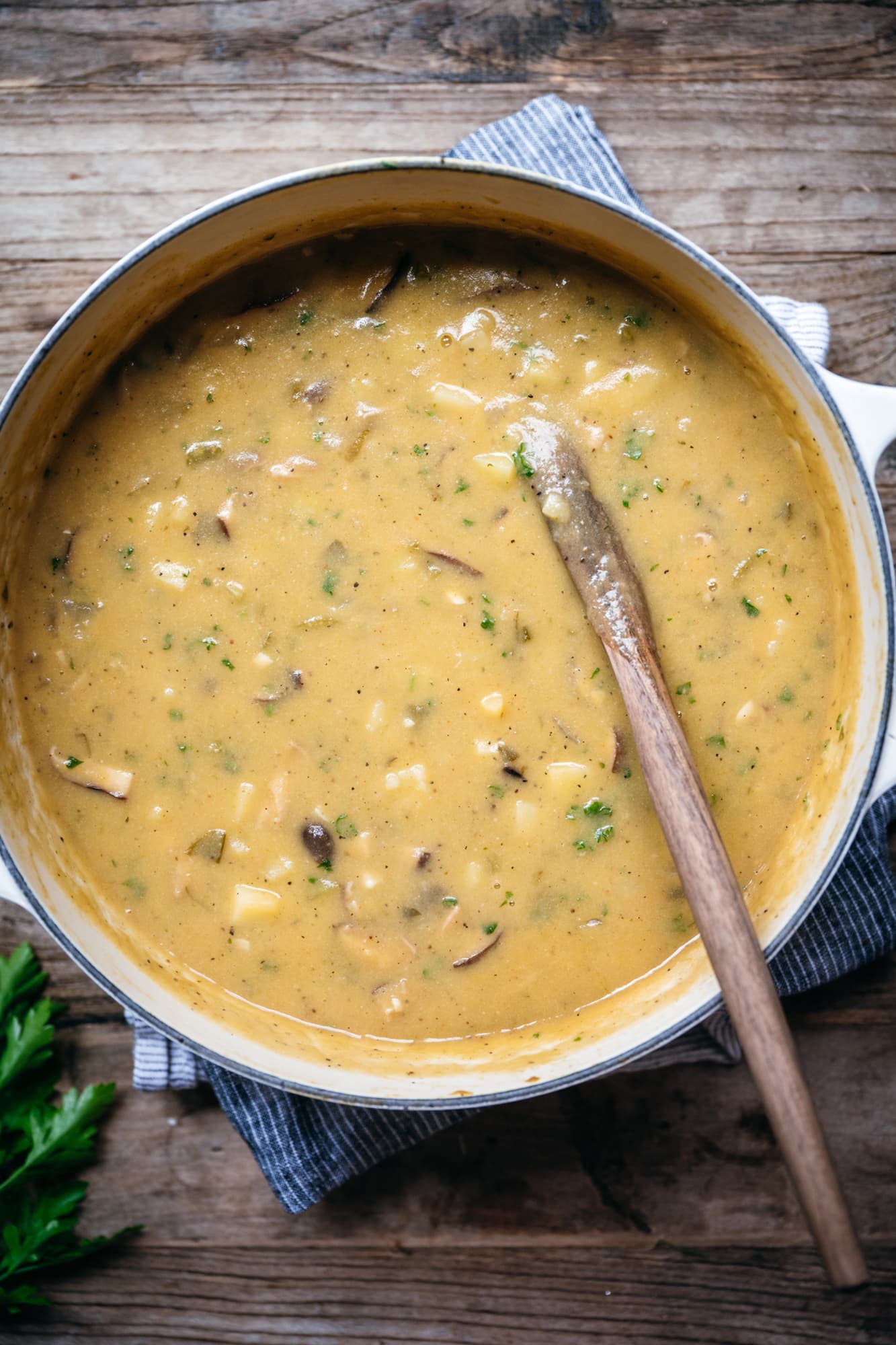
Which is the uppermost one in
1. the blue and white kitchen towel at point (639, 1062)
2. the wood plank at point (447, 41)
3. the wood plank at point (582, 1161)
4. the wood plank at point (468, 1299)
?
the wood plank at point (447, 41)

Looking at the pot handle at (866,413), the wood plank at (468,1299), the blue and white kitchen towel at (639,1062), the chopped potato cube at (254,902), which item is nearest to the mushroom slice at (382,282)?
the blue and white kitchen towel at (639,1062)

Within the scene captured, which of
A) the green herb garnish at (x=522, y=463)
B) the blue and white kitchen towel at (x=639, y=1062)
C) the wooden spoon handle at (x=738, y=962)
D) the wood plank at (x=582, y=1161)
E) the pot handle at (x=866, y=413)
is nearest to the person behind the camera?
the wooden spoon handle at (x=738, y=962)

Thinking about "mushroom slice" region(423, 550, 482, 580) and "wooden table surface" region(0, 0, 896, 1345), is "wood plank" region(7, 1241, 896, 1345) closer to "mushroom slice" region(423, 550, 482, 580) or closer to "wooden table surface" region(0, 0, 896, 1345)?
"wooden table surface" region(0, 0, 896, 1345)

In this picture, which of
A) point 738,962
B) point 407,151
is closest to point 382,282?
point 407,151

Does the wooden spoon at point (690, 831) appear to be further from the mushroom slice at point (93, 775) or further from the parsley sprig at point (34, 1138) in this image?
the parsley sprig at point (34, 1138)

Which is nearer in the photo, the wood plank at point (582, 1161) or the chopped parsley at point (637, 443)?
the chopped parsley at point (637, 443)

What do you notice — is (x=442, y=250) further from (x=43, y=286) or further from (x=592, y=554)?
(x=43, y=286)

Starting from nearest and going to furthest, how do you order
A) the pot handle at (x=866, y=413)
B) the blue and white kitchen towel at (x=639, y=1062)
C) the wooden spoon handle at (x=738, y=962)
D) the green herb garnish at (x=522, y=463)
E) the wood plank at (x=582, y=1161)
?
1. the wooden spoon handle at (x=738, y=962)
2. the pot handle at (x=866, y=413)
3. the green herb garnish at (x=522, y=463)
4. the blue and white kitchen towel at (x=639, y=1062)
5. the wood plank at (x=582, y=1161)
